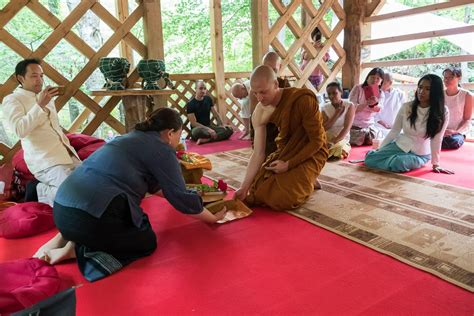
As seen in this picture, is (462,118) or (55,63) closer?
(462,118)

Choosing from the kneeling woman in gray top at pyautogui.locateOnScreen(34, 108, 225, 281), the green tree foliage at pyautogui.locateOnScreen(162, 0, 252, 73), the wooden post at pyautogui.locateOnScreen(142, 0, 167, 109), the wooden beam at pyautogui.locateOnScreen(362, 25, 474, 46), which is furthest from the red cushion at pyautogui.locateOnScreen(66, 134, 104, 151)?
the green tree foliage at pyautogui.locateOnScreen(162, 0, 252, 73)

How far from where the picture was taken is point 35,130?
223 centimetres

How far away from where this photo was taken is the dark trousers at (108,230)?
1496mm

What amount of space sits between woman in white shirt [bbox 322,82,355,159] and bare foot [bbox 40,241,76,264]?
239 centimetres

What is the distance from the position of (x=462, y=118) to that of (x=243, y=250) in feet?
9.98

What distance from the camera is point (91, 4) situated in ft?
11.6

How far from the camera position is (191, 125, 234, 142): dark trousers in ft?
14.8

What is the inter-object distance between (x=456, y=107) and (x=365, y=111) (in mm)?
852

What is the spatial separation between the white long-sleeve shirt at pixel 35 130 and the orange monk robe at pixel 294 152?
1.27 metres

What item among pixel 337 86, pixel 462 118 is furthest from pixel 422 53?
pixel 337 86

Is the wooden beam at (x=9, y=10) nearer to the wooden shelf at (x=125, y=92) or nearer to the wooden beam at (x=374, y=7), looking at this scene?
the wooden shelf at (x=125, y=92)

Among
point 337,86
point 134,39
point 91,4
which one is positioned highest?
point 91,4

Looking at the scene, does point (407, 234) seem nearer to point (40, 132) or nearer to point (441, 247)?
point (441, 247)

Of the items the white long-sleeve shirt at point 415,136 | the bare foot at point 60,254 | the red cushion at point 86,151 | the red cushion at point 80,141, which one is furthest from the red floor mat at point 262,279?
the white long-sleeve shirt at point 415,136
